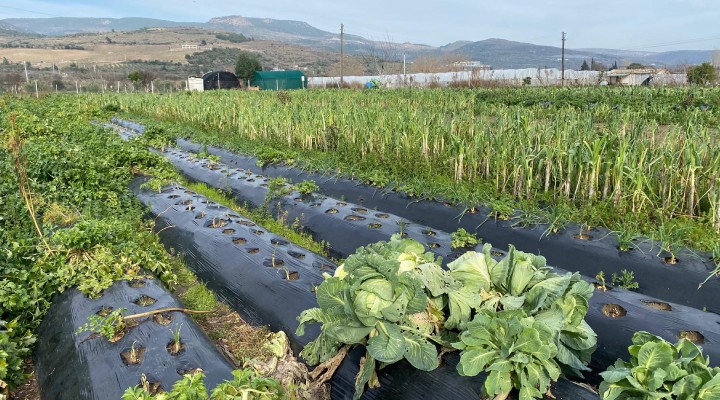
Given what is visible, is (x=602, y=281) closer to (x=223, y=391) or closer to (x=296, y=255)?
(x=296, y=255)

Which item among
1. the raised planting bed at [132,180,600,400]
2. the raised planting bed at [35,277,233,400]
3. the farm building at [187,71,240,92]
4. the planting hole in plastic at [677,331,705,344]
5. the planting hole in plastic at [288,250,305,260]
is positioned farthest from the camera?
the farm building at [187,71,240,92]

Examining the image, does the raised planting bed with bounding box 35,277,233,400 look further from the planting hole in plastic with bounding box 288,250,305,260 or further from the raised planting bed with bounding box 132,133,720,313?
the raised planting bed with bounding box 132,133,720,313

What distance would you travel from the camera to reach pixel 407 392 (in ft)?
6.79

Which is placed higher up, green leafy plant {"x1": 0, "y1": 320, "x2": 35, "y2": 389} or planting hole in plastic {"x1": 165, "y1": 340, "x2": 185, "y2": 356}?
planting hole in plastic {"x1": 165, "y1": 340, "x2": 185, "y2": 356}

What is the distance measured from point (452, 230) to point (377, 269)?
3137mm

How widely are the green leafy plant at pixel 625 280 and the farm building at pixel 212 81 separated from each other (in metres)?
39.8

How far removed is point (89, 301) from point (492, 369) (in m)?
2.81

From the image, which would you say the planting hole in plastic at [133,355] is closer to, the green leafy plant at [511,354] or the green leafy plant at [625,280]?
the green leafy plant at [511,354]

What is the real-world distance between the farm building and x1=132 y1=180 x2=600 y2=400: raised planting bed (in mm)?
37264

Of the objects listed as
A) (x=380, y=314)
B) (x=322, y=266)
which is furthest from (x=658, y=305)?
(x=322, y=266)

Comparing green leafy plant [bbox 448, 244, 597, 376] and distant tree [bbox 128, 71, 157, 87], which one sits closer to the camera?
green leafy plant [bbox 448, 244, 597, 376]

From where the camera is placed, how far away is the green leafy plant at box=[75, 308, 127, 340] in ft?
9.34

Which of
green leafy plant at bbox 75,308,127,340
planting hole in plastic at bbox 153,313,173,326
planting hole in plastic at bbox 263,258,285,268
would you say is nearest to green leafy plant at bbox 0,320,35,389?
green leafy plant at bbox 75,308,127,340

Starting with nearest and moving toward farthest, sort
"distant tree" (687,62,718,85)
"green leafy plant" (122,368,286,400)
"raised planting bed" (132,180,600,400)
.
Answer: "green leafy plant" (122,368,286,400) → "raised planting bed" (132,180,600,400) → "distant tree" (687,62,718,85)
